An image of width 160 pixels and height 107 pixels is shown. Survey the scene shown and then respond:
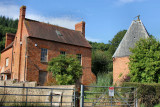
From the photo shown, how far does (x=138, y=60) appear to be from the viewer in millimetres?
15531

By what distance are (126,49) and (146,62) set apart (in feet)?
19.4

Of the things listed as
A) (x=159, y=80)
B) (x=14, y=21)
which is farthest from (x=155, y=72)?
(x=14, y=21)

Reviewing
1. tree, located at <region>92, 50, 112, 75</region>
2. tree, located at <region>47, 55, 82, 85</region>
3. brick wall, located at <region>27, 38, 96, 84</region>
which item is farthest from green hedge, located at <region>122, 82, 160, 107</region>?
tree, located at <region>92, 50, 112, 75</region>

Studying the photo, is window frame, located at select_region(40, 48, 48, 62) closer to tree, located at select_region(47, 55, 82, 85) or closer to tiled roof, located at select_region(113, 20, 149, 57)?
tree, located at select_region(47, 55, 82, 85)

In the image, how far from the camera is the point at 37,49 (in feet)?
77.8

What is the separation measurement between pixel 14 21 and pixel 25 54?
195 feet

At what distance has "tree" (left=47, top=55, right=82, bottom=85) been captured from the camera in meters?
18.8

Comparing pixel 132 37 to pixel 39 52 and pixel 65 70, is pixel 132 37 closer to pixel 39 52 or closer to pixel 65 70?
pixel 65 70

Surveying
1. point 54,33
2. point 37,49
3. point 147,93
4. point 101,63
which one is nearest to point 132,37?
point 147,93

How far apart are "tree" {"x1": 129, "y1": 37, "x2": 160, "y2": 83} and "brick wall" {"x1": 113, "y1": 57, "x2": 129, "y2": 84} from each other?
4428mm

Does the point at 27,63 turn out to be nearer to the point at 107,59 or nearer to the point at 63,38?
the point at 63,38

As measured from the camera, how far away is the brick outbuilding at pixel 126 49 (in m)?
20.2

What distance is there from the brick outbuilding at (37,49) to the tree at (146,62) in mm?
12284

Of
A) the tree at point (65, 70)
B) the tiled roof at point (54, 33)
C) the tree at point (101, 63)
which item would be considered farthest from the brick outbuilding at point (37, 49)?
the tree at point (101, 63)
